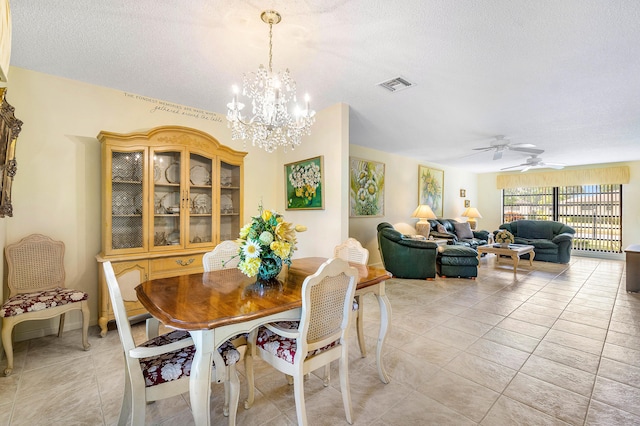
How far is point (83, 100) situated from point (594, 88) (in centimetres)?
505

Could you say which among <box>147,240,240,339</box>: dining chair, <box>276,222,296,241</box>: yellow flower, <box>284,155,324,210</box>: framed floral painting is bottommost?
<box>147,240,240,339</box>: dining chair

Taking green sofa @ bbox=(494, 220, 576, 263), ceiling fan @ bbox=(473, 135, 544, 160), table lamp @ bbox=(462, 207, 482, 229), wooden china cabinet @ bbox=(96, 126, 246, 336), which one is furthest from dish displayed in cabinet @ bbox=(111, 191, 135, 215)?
table lamp @ bbox=(462, 207, 482, 229)

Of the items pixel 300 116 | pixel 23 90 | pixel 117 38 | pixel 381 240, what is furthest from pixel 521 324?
pixel 23 90

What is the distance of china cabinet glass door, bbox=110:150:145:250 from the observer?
2.77 m

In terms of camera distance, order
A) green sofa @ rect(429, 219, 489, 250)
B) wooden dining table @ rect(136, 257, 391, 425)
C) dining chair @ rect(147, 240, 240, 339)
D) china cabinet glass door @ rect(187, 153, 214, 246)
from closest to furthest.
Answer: wooden dining table @ rect(136, 257, 391, 425) < dining chair @ rect(147, 240, 240, 339) < china cabinet glass door @ rect(187, 153, 214, 246) < green sofa @ rect(429, 219, 489, 250)

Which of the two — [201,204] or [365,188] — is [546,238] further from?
[201,204]

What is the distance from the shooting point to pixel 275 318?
144 cm

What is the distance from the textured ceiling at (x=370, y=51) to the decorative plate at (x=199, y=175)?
77 cm

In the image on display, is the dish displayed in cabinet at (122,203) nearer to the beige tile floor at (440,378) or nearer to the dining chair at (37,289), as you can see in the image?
the dining chair at (37,289)

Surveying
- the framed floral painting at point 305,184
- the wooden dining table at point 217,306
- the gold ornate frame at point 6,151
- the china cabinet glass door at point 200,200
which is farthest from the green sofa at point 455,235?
the gold ornate frame at point 6,151

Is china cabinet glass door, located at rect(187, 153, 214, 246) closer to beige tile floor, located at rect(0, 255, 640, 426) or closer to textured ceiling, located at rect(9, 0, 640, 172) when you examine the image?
textured ceiling, located at rect(9, 0, 640, 172)

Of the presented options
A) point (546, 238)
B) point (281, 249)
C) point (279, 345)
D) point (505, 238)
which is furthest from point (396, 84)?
point (546, 238)

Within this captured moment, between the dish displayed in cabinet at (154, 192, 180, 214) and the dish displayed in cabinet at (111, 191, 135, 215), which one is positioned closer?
the dish displayed in cabinet at (111, 191, 135, 215)

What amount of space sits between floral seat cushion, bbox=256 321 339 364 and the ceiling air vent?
7.66 ft
